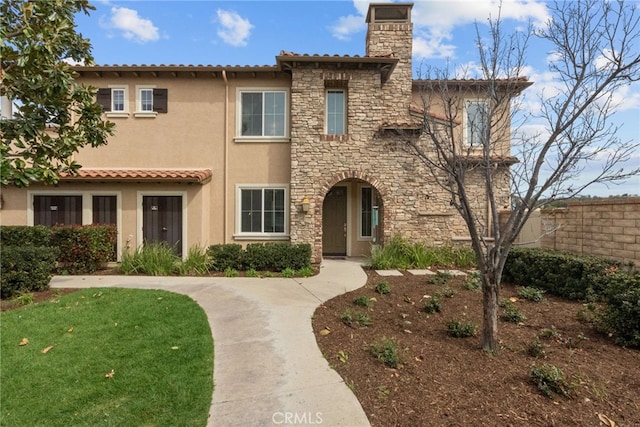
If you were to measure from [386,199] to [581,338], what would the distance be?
7396mm

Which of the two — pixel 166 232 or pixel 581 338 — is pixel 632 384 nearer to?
pixel 581 338

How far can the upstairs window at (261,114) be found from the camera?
12203mm

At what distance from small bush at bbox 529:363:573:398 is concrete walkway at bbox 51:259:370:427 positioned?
181 centimetres

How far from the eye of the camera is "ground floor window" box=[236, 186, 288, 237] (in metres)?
12.1

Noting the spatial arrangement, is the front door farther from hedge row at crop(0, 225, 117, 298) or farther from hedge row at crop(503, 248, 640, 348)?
hedge row at crop(0, 225, 117, 298)

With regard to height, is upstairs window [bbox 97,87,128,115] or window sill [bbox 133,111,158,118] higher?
upstairs window [bbox 97,87,128,115]

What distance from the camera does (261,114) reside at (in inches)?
483

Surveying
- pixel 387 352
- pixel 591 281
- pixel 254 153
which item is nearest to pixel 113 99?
pixel 254 153

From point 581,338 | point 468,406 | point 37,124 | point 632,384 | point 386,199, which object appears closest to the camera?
point 468,406

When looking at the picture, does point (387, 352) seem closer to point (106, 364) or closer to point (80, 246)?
point (106, 364)

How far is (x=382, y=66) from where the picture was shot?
37.9 ft

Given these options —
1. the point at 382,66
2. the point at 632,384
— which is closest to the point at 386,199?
the point at 382,66

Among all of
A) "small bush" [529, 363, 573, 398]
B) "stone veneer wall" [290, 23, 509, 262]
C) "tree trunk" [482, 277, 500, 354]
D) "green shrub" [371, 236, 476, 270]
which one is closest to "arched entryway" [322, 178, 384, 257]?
"stone veneer wall" [290, 23, 509, 262]

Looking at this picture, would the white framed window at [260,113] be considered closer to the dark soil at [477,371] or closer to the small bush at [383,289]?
the small bush at [383,289]
